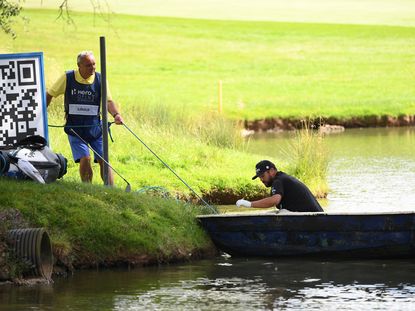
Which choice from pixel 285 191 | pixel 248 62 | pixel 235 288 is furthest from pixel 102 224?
pixel 248 62

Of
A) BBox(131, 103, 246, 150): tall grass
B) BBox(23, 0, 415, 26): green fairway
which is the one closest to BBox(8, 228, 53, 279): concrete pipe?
BBox(131, 103, 246, 150): tall grass

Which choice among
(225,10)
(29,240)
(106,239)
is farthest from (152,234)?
(225,10)

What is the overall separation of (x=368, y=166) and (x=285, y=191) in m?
13.3

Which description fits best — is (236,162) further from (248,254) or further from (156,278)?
(156,278)

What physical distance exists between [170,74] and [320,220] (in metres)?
41.8

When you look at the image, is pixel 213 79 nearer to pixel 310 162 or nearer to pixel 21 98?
pixel 310 162

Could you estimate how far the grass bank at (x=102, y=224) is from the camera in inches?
674

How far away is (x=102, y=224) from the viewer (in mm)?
17438

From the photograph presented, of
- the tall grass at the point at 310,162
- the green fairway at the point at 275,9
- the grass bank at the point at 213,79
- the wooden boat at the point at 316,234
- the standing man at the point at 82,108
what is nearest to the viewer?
the wooden boat at the point at 316,234

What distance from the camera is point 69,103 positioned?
19.8 m

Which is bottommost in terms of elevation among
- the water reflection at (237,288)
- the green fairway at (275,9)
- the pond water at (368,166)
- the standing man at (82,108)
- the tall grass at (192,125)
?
the water reflection at (237,288)

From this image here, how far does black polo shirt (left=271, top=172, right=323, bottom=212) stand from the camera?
18031 mm

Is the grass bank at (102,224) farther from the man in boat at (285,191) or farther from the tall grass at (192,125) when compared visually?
the tall grass at (192,125)

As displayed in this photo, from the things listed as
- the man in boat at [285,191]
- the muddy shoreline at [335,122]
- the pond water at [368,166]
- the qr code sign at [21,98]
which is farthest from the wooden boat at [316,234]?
the muddy shoreline at [335,122]
